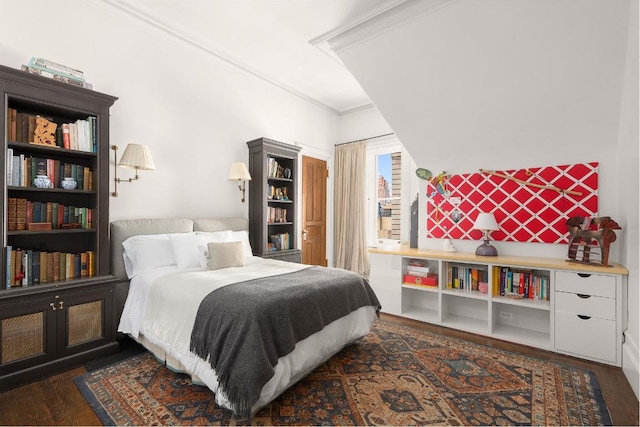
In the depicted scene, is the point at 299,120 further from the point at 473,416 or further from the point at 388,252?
the point at 473,416

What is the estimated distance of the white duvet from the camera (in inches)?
73.0

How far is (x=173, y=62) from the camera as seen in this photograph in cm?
335

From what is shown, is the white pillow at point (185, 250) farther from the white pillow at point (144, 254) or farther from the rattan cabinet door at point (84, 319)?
the rattan cabinet door at point (84, 319)

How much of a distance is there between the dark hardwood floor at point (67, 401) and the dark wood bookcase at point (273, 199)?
1.95 m

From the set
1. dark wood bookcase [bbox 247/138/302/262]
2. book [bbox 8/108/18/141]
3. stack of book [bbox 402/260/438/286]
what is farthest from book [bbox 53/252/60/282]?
stack of book [bbox 402/260/438/286]

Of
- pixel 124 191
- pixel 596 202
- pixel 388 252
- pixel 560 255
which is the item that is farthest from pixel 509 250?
pixel 124 191

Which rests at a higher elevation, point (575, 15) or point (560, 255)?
point (575, 15)

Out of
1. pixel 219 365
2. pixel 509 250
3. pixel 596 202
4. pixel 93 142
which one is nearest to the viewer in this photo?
pixel 219 365

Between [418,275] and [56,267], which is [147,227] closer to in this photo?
[56,267]

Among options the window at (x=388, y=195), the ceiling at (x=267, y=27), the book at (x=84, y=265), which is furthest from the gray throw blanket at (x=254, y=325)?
the window at (x=388, y=195)

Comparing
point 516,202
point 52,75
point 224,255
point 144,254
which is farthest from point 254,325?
point 516,202

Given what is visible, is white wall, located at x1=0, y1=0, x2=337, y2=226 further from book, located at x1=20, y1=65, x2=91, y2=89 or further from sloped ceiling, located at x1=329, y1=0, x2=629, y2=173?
sloped ceiling, located at x1=329, y1=0, x2=629, y2=173

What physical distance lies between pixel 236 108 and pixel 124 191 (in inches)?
68.3

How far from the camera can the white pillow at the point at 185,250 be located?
271 cm
